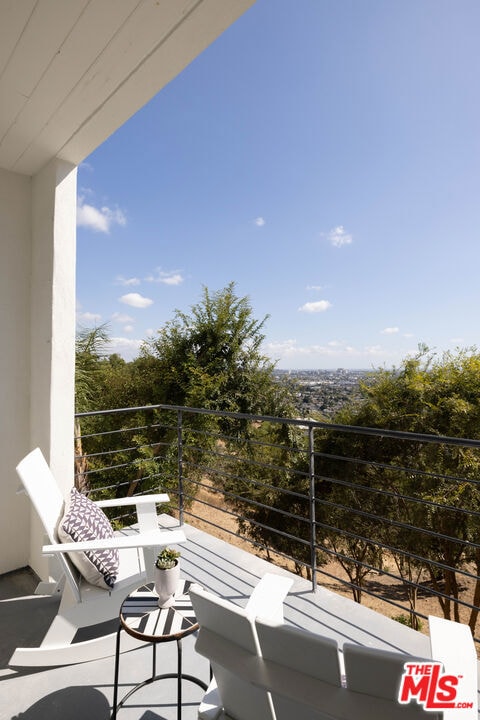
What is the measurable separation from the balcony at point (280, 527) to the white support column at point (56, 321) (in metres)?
0.29

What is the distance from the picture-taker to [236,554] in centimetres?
290

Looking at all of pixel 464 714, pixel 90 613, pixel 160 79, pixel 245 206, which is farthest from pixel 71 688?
pixel 245 206

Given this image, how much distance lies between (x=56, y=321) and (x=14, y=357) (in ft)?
1.48

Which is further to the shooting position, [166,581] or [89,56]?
[89,56]

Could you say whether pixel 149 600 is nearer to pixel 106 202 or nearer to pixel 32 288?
pixel 32 288

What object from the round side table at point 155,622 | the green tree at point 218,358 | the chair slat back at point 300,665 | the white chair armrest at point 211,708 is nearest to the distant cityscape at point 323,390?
the green tree at point 218,358

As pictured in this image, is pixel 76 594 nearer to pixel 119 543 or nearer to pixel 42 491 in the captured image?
pixel 119 543

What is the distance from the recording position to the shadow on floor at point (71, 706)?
1568mm

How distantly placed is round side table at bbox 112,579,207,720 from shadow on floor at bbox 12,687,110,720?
9cm

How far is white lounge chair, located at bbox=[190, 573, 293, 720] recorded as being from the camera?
841 millimetres

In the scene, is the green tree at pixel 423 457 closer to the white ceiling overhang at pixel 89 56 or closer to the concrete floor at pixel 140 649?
the concrete floor at pixel 140 649

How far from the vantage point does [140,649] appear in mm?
1965

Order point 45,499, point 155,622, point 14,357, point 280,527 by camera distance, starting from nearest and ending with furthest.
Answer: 1. point 155,622
2. point 45,499
3. point 14,357
4. point 280,527

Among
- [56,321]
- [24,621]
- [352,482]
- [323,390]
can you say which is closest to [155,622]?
[24,621]
